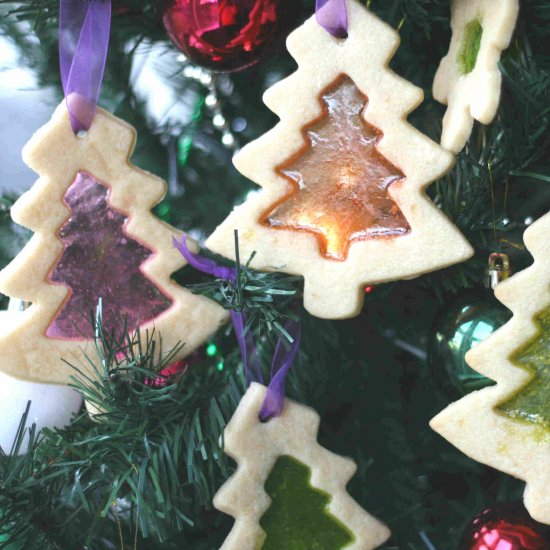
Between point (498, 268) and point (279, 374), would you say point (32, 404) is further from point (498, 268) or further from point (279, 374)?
point (498, 268)

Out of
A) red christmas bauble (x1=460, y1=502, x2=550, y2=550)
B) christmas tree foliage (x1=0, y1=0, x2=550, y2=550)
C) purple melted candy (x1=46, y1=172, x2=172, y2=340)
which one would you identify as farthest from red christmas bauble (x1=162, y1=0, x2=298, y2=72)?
red christmas bauble (x1=460, y1=502, x2=550, y2=550)

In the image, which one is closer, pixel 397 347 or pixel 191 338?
pixel 191 338

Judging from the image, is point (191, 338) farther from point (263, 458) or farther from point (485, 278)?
→ point (485, 278)

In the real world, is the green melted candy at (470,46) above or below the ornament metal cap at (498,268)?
above

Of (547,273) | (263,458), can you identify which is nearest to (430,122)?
(547,273)

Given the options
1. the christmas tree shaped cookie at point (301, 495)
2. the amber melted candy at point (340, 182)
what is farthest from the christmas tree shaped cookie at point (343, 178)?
the christmas tree shaped cookie at point (301, 495)

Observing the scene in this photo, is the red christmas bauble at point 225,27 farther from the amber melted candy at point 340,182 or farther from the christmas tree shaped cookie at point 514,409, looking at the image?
the christmas tree shaped cookie at point 514,409

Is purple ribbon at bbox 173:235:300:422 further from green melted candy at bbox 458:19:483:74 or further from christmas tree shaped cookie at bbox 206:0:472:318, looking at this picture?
green melted candy at bbox 458:19:483:74
